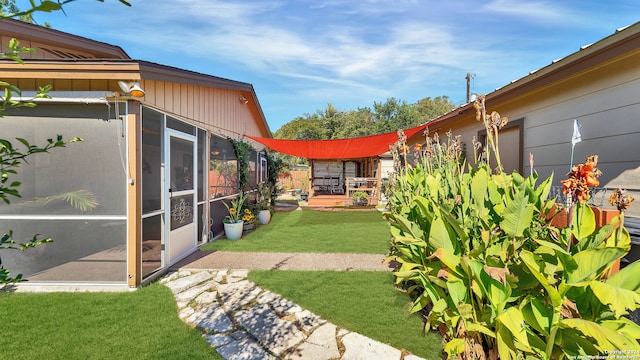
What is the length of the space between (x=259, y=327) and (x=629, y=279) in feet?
8.75

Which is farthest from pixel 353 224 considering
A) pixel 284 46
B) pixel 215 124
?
pixel 284 46

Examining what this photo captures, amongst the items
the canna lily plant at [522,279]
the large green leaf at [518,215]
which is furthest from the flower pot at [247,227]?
the large green leaf at [518,215]

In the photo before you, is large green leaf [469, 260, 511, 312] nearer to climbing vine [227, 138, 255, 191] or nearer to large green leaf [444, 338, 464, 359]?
large green leaf [444, 338, 464, 359]

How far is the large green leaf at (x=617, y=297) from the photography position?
4.13 ft

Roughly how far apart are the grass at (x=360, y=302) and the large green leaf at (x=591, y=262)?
1211mm

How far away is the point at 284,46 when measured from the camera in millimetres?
10336

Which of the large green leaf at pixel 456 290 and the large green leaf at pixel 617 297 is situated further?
the large green leaf at pixel 456 290

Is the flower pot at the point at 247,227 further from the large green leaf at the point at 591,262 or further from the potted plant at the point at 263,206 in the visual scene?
the large green leaf at the point at 591,262

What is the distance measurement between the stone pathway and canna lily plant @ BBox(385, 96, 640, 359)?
0.63m

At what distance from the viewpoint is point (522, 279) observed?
179cm

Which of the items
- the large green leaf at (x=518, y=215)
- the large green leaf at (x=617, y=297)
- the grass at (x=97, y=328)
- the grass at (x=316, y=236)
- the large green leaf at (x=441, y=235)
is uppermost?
the large green leaf at (x=518, y=215)

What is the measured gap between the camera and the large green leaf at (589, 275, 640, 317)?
1259 millimetres

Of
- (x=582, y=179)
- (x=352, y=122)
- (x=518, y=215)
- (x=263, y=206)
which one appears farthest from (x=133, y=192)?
(x=352, y=122)

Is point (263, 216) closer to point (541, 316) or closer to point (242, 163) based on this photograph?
point (242, 163)
